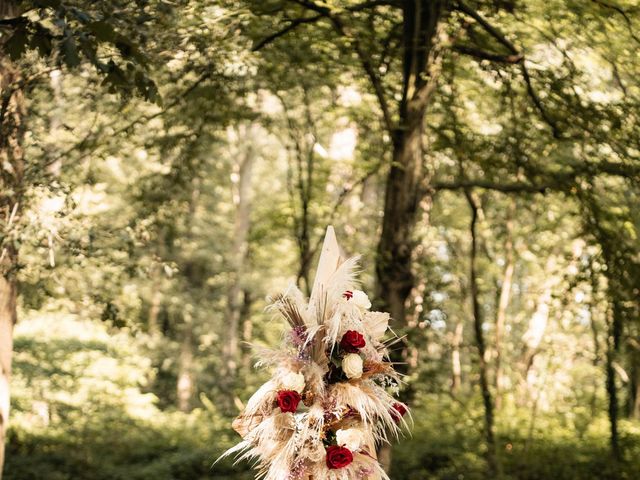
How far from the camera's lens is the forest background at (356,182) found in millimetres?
7445

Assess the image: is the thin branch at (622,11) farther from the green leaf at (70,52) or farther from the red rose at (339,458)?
the green leaf at (70,52)

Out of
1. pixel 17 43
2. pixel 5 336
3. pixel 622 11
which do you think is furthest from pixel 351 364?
pixel 622 11

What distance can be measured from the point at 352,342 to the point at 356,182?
23.1 ft

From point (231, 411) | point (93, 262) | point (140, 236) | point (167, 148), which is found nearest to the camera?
point (93, 262)

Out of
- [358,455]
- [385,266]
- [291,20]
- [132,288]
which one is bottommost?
[132,288]

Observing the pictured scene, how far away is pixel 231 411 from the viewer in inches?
680

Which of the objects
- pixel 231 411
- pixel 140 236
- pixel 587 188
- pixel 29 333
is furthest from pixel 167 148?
pixel 29 333

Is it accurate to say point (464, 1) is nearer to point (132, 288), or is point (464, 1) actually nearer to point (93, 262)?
point (93, 262)

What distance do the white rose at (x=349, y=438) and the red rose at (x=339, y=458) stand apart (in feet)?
0.12

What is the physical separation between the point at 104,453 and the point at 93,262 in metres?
8.37

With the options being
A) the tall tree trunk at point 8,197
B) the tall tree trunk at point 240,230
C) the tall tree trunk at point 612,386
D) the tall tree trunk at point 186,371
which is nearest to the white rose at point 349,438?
the tall tree trunk at point 8,197

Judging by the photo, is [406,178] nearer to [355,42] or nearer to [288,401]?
[355,42]

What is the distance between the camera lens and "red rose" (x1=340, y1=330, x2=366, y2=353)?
4.53 meters

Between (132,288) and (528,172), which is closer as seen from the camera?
(528,172)
